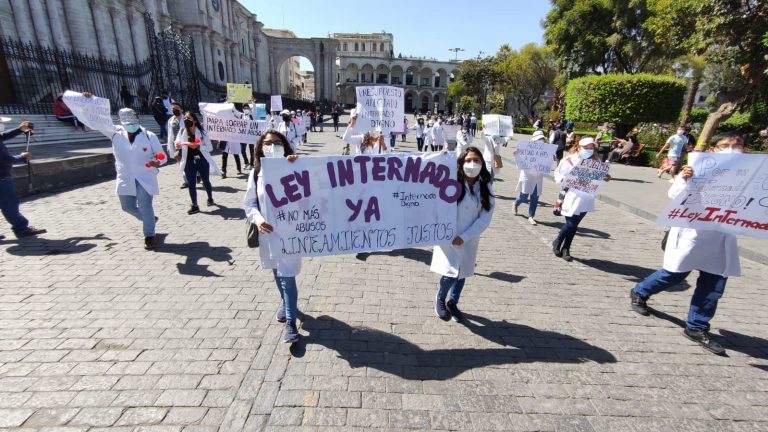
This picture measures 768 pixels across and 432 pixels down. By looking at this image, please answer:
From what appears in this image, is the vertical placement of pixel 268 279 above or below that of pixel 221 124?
below

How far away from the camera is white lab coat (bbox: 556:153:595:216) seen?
5.30 meters

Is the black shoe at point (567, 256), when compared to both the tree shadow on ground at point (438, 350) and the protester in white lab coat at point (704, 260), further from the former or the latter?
the tree shadow on ground at point (438, 350)

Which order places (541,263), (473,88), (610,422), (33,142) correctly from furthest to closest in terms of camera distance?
(473,88) → (33,142) → (541,263) → (610,422)

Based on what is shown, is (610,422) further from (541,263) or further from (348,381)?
(541,263)

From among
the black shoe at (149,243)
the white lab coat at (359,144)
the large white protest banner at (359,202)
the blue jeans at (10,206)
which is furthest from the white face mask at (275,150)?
the blue jeans at (10,206)

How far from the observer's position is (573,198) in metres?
5.39

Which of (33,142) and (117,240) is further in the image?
(33,142)

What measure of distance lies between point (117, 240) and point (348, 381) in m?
5.02

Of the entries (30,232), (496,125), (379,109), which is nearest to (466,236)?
(379,109)

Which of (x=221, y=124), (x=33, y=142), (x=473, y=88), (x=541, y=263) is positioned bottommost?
(x=541, y=263)

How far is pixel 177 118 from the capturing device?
8.30 meters

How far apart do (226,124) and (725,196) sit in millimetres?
9669

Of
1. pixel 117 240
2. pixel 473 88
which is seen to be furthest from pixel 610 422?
pixel 473 88

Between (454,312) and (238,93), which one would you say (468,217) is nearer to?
(454,312)
